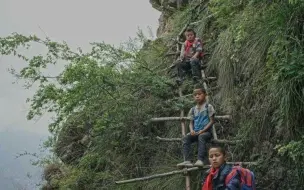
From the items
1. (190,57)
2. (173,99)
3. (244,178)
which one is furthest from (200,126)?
(190,57)

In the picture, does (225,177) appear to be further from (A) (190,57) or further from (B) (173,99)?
(A) (190,57)

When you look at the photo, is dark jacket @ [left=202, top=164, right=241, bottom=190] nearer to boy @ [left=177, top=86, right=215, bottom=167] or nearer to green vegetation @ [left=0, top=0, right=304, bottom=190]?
green vegetation @ [left=0, top=0, right=304, bottom=190]

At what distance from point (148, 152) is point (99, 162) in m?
0.85

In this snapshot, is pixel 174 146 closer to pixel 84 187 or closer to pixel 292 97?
pixel 84 187

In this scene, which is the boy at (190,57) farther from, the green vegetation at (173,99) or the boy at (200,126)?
the boy at (200,126)

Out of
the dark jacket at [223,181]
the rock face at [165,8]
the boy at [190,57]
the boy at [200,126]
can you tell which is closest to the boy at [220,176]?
the dark jacket at [223,181]

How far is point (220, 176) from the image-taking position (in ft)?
14.0

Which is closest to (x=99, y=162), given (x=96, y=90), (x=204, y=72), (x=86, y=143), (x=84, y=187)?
(x=84, y=187)

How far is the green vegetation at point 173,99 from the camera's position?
5.15 metres

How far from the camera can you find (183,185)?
610cm

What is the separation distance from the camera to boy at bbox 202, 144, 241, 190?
408cm

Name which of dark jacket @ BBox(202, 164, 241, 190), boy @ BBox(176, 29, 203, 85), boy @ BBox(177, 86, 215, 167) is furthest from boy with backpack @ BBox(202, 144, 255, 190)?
boy @ BBox(176, 29, 203, 85)

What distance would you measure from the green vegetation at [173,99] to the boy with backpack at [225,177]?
70 cm

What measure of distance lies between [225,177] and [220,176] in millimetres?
73
